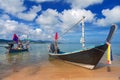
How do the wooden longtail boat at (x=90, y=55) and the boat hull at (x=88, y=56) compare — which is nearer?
the wooden longtail boat at (x=90, y=55)

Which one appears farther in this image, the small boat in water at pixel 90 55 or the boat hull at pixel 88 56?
the boat hull at pixel 88 56

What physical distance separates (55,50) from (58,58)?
303 centimetres

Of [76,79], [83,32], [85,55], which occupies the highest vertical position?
[83,32]

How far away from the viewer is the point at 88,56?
14859 mm

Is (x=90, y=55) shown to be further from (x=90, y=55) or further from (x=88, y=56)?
(x=88, y=56)

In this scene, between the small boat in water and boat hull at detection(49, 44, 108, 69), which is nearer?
the small boat in water

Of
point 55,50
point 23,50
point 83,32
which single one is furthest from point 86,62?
point 23,50

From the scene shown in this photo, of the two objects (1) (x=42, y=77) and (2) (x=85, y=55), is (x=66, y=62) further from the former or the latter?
(1) (x=42, y=77)

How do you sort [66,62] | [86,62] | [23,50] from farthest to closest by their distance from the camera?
[23,50] → [66,62] → [86,62]

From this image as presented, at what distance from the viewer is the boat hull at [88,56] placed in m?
13.9

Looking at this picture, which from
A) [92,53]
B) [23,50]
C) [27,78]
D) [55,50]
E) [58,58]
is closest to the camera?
[27,78]

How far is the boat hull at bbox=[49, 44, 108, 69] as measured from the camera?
1391 cm

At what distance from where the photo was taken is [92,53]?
1438 cm

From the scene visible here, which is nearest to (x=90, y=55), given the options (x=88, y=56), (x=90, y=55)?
(x=90, y=55)
